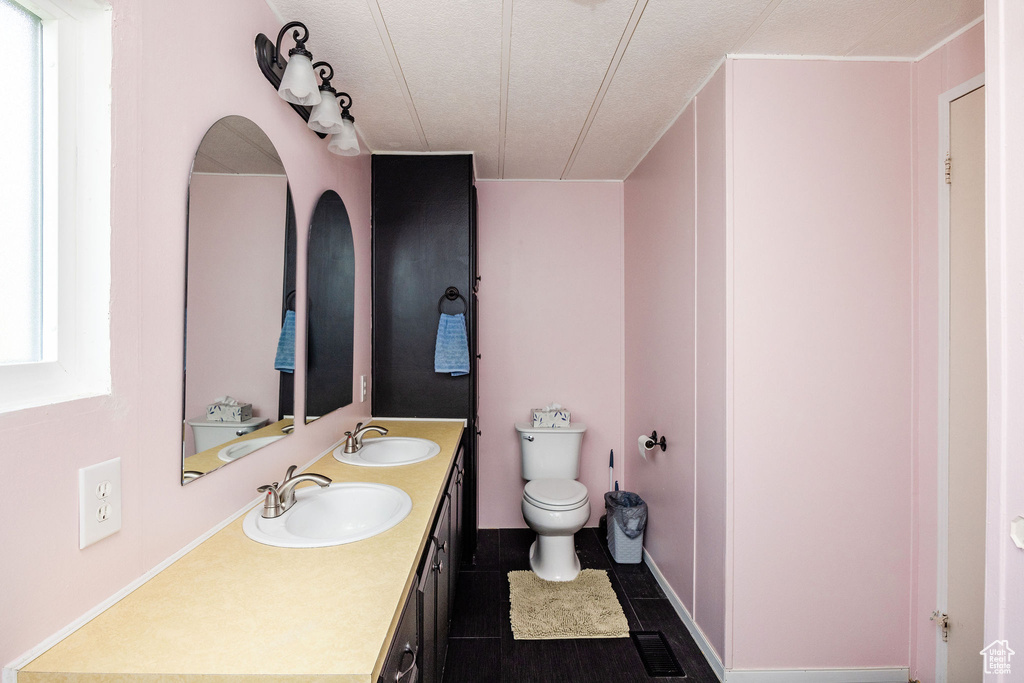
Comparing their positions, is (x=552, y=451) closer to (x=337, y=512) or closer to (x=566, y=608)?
(x=566, y=608)

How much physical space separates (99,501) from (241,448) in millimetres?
438

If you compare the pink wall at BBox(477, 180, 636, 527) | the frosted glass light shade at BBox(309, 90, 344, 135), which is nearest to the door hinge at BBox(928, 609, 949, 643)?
the pink wall at BBox(477, 180, 636, 527)

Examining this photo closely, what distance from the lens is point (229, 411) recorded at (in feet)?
3.84

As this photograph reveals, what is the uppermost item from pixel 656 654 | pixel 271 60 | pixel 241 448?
pixel 271 60

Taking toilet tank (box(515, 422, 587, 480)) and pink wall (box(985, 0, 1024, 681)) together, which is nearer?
pink wall (box(985, 0, 1024, 681))

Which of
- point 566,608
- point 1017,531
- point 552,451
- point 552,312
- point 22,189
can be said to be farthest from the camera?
point 552,312

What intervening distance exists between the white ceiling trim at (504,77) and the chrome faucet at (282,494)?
1494 millimetres

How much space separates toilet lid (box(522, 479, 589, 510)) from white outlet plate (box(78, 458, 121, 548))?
71.5 inches

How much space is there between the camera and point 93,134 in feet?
2.57

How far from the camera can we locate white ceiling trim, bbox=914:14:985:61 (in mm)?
1432

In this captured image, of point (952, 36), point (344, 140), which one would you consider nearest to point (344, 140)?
point (344, 140)

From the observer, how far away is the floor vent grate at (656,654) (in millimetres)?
1742

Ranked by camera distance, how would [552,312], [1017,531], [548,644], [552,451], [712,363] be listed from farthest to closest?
[552,312] → [552,451] → [548,644] → [712,363] → [1017,531]

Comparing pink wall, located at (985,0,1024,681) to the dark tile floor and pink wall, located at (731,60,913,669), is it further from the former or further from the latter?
the dark tile floor
